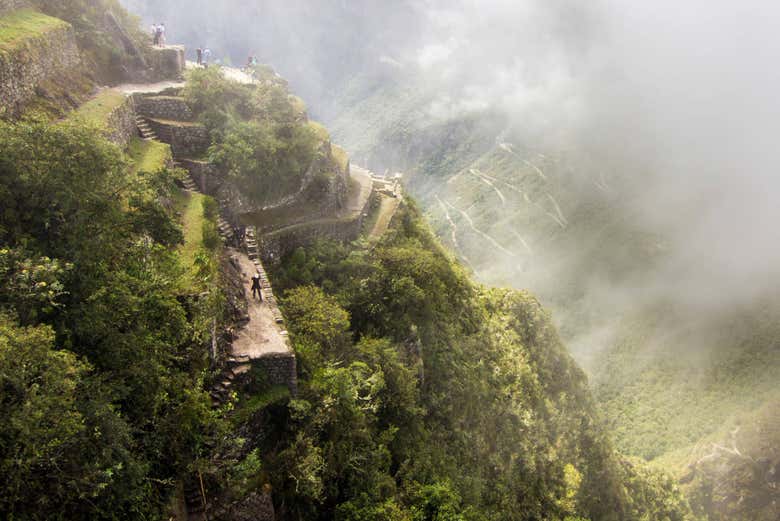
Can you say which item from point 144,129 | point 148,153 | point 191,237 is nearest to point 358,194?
point 144,129

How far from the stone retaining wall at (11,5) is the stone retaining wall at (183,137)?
6403 mm

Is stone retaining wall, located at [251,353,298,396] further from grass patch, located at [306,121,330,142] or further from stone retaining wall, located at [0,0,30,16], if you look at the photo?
stone retaining wall, located at [0,0,30,16]

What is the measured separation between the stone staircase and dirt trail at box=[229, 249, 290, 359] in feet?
28.4

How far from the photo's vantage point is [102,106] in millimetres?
22266

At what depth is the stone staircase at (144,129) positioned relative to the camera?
80.3 feet

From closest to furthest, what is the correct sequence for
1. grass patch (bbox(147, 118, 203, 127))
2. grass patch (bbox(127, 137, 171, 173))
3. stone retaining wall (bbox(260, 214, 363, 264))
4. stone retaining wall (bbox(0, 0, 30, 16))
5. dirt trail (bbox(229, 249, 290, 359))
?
dirt trail (bbox(229, 249, 290, 359))
stone retaining wall (bbox(0, 0, 30, 16))
grass patch (bbox(127, 137, 171, 173))
stone retaining wall (bbox(260, 214, 363, 264))
grass patch (bbox(147, 118, 203, 127))

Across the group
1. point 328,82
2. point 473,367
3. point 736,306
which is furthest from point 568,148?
point 473,367

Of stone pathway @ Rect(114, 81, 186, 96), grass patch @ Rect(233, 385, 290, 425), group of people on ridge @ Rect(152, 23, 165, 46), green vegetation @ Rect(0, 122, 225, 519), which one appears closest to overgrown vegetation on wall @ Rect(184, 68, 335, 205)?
stone pathway @ Rect(114, 81, 186, 96)

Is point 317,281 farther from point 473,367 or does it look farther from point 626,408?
point 626,408

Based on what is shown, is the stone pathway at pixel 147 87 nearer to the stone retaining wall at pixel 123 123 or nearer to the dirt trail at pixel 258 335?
the stone retaining wall at pixel 123 123

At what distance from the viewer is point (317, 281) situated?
2530 cm

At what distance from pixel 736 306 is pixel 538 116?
68256 millimetres

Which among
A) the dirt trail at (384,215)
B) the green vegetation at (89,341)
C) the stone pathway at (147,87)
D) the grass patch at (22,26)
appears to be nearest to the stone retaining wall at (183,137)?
the stone pathway at (147,87)

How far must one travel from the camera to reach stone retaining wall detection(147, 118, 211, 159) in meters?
25.0
